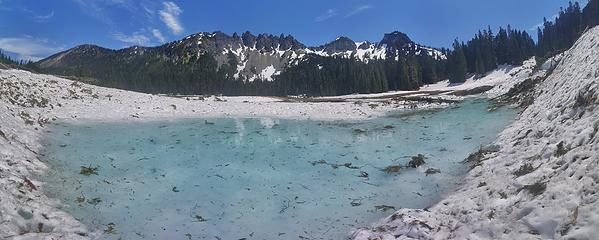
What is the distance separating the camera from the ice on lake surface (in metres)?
11.7

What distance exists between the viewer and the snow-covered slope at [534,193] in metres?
7.79

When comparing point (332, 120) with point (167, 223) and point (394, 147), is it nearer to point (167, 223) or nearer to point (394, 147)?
point (394, 147)

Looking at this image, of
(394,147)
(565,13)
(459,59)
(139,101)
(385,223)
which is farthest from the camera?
(565,13)

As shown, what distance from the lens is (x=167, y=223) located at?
11.6 meters

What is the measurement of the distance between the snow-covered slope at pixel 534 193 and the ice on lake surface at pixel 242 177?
146cm

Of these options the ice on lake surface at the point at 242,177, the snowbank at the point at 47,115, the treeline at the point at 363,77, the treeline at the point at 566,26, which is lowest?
the ice on lake surface at the point at 242,177

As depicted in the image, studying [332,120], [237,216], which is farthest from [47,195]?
[332,120]

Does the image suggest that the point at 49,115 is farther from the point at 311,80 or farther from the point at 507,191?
the point at 311,80

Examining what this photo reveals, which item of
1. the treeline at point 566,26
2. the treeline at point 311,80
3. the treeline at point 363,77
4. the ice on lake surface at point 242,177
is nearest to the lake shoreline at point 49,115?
the ice on lake surface at point 242,177

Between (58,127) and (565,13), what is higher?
(565,13)

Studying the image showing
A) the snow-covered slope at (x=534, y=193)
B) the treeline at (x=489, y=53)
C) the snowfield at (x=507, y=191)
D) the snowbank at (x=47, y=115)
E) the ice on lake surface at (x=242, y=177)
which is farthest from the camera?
the treeline at (x=489, y=53)

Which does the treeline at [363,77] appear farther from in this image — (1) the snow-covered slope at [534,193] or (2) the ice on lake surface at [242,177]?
(1) the snow-covered slope at [534,193]

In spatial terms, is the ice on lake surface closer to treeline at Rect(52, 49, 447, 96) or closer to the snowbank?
the snowbank

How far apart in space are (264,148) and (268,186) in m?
6.41
